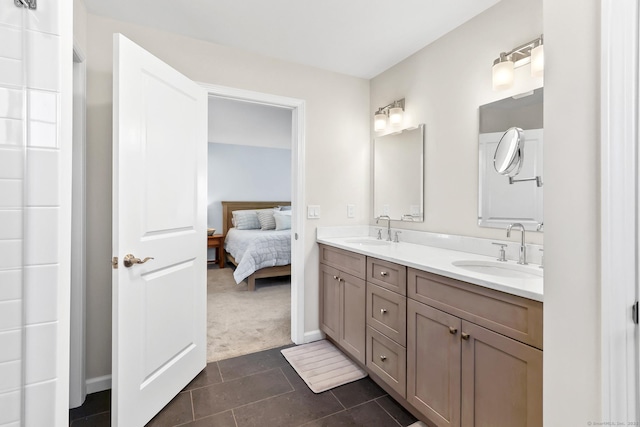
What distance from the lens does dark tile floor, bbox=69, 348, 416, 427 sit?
164 centimetres

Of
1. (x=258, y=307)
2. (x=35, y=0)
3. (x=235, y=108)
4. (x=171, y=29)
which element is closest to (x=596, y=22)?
(x=35, y=0)

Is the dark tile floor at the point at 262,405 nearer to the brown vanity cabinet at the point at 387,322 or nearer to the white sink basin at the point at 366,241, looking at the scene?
the brown vanity cabinet at the point at 387,322

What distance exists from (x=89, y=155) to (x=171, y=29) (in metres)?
1.04

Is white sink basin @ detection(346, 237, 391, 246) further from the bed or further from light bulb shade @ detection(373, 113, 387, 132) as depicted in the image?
the bed

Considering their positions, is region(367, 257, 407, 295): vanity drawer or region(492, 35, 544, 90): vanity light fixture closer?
region(492, 35, 544, 90): vanity light fixture

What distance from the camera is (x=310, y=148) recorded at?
260 cm

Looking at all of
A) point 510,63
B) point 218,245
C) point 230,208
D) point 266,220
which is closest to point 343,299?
point 510,63

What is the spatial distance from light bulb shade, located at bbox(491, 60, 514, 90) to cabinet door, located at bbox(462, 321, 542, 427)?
1.35m

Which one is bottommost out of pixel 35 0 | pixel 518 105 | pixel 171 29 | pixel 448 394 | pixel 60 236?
pixel 448 394

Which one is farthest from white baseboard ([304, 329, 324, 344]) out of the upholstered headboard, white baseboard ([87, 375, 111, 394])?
the upholstered headboard

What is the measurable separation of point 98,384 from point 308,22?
9.09ft

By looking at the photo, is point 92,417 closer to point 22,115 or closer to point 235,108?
point 22,115

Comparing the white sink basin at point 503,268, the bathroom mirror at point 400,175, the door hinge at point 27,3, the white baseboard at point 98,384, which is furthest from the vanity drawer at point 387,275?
the white baseboard at point 98,384

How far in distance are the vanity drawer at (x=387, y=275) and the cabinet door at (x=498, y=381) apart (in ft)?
1.40
